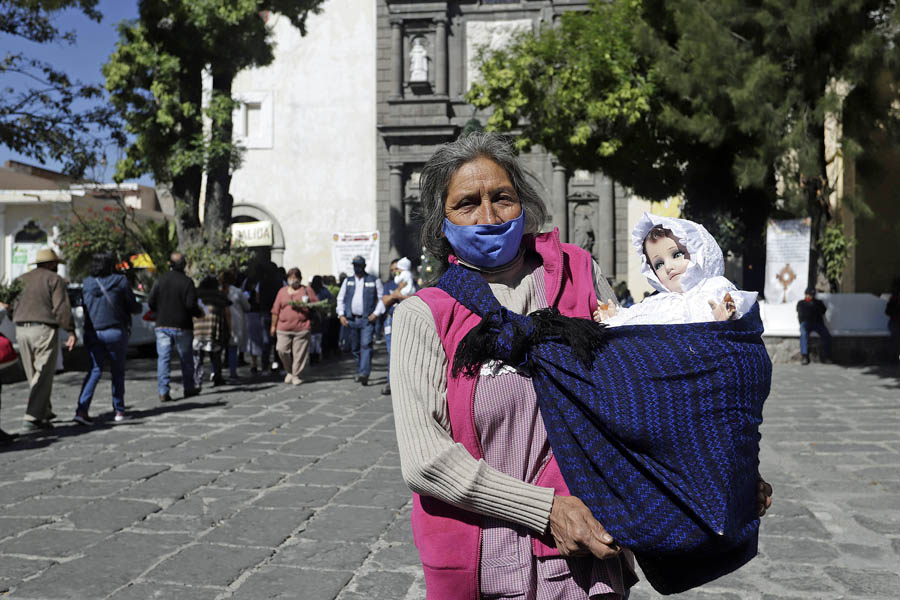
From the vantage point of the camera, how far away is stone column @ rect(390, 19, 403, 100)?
35844 mm

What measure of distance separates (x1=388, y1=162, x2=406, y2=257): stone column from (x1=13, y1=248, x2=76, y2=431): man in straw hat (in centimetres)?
2582

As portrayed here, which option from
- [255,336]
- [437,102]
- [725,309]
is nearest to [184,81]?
[255,336]

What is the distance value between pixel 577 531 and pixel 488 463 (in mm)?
248

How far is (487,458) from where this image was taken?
2.02 meters

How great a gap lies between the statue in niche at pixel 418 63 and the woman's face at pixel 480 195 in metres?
34.2

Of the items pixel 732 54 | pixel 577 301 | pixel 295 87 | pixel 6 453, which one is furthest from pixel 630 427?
pixel 295 87

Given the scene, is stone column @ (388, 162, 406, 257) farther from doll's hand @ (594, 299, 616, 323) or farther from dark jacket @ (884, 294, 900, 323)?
doll's hand @ (594, 299, 616, 323)

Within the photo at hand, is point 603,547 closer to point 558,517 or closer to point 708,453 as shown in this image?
point 558,517

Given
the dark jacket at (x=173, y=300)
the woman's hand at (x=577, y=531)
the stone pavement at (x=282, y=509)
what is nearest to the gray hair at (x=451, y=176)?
the woman's hand at (x=577, y=531)

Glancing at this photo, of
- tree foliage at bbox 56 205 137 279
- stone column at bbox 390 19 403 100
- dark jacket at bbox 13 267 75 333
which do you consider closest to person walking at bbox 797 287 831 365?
dark jacket at bbox 13 267 75 333

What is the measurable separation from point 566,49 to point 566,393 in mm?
19974

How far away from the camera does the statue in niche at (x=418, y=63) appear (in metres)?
35.5

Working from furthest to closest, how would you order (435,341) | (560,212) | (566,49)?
1. (560,212)
2. (566,49)
3. (435,341)

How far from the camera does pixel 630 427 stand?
1.86 m
